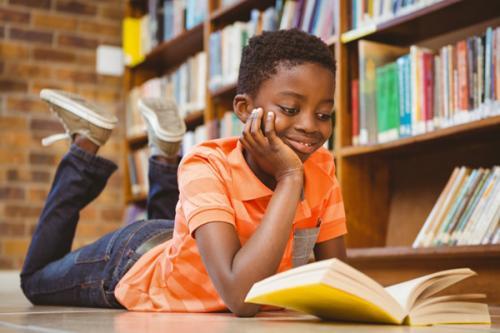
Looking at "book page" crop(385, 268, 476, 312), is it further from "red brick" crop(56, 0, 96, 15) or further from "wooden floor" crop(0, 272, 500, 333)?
"red brick" crop(56, 0, 96, 15)

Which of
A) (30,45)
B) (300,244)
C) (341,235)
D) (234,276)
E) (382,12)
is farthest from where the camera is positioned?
(30,45)

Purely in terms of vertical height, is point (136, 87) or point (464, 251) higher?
point (136, 87)

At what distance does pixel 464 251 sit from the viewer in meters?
2.05

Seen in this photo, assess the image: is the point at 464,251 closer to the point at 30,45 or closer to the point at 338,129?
the point at 338,129

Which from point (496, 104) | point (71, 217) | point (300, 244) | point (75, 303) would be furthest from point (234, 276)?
point (496, 104)

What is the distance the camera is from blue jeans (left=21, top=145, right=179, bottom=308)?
1.72 metres

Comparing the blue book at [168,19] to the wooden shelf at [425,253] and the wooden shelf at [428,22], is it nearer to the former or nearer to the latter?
the wooden shelf at [428,22]

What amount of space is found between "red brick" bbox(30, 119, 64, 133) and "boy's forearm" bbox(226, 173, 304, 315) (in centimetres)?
300

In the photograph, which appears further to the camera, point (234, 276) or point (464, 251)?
point (464, 251)

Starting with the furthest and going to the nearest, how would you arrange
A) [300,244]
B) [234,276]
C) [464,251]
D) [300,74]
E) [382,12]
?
[382,12], [464,251], [300,244], [300,74], [234,276]

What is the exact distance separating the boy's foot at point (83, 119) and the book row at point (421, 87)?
35.4 inches

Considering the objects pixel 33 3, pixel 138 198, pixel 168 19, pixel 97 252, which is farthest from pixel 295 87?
pixel 33 3

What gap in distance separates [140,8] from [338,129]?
208 cm

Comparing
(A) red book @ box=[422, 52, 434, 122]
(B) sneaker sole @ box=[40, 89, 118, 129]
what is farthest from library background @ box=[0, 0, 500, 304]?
(B) sneaker sole @ box=[40, 89, 118, 129]
